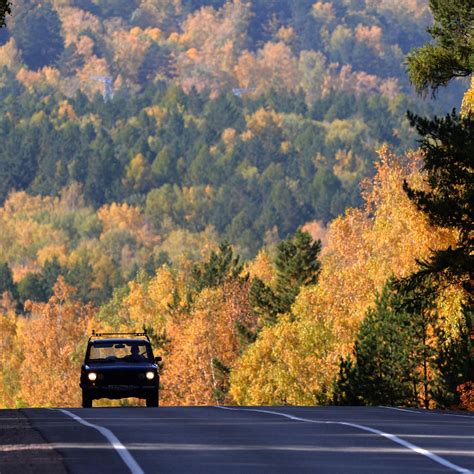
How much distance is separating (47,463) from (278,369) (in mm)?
70870

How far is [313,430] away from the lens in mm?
23500

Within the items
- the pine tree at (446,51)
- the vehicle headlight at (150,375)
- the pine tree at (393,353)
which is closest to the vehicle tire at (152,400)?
the vehicle headlight at (150,375)

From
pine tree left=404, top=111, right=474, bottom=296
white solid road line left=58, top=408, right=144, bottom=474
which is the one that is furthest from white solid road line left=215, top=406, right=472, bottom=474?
pine tree left=404, top=111, right=474, bottom=296

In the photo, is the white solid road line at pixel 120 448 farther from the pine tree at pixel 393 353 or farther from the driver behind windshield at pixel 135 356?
the pine tree at pixel 393 353

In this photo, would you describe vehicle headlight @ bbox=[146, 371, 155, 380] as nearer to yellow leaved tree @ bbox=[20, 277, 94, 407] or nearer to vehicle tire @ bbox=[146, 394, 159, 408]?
vehicle tire @ bbox=[146, 394, 159, 408]

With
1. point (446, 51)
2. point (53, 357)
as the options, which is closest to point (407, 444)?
point (446, 51)

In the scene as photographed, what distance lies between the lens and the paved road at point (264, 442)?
58.4 ft

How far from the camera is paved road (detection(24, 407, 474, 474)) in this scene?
17.8m

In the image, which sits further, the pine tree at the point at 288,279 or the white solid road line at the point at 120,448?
the pine tree at the point at 288,279

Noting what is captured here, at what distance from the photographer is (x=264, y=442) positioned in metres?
21.2

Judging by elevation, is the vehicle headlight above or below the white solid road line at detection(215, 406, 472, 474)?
above

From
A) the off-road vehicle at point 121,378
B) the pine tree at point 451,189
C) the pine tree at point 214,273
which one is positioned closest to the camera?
the off-road vehicle at point 121,378

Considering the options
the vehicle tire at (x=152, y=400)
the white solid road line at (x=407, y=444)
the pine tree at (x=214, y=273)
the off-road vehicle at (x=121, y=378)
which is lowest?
the white solid road line at (x=407, y=444)

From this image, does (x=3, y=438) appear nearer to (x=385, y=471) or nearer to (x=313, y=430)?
(x=313, y=430)
